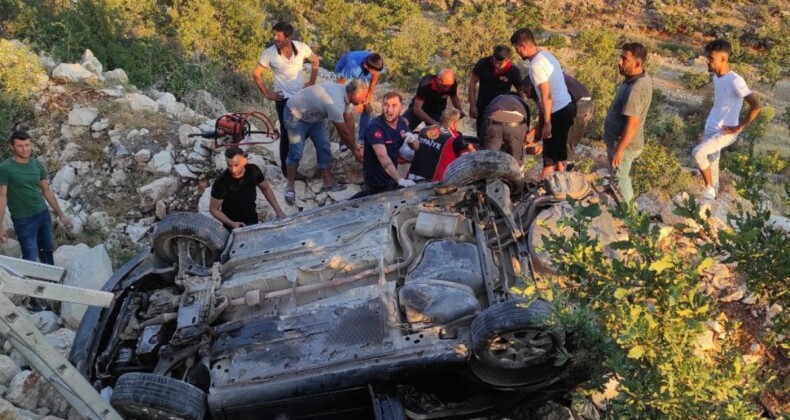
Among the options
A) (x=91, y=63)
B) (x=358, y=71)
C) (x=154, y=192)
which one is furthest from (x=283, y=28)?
(x=91, y=63)

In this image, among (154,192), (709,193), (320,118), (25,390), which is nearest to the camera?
(25,390)

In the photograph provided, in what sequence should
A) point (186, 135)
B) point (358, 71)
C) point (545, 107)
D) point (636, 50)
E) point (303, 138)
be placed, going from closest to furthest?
point (636, 50) → point (545, 107) → point (303, 138) → point (358, 71) → point (186, 135)

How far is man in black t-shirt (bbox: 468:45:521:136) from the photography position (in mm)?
7094

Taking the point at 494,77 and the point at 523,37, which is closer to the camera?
the point at 523,37

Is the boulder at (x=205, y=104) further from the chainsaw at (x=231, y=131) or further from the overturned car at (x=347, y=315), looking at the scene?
the overturned car at (x=347, y=315)

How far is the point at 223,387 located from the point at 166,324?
85 centimetres

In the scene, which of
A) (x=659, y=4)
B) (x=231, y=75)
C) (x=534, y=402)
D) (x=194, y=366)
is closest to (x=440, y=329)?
(x=534, y=402)

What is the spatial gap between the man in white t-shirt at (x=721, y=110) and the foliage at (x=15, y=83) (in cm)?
865

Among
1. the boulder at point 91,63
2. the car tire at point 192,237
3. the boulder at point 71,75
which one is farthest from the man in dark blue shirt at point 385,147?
the boulder at point 91,63

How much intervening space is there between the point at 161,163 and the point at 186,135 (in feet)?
1.76

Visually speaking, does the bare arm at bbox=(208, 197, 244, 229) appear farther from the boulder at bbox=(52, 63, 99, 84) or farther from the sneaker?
the boulder at bbox=(52, 63, 99, 84)

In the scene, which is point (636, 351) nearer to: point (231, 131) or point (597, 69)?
point (231, 131)

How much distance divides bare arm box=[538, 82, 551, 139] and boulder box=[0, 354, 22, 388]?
502 centimetres

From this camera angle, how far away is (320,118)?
23.0 ft
